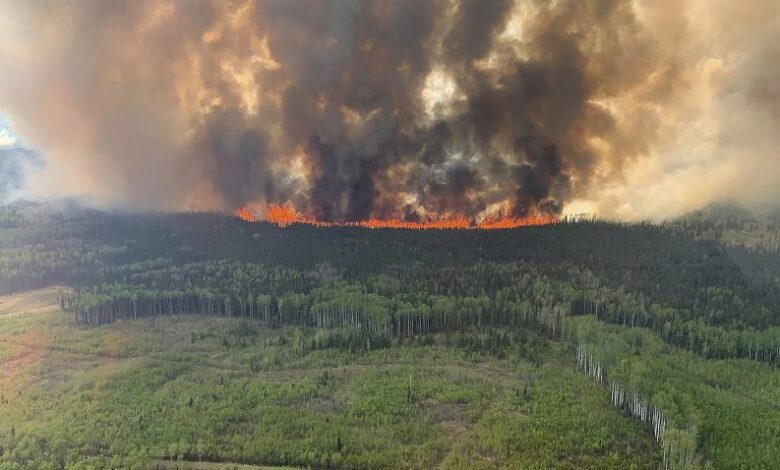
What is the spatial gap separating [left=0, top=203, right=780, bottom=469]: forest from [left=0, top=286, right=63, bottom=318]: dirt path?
5.60 feet

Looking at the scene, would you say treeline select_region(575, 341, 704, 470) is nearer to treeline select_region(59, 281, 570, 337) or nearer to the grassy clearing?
the grassy clearing

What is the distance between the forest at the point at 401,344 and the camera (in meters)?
47.3

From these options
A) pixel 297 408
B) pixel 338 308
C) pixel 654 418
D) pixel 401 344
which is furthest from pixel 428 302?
pixel 654 418

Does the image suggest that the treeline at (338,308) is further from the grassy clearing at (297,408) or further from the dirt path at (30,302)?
the grassy clearing at (297,408)

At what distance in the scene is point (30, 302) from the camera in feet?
284

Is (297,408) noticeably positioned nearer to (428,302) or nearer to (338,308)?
(338,308)

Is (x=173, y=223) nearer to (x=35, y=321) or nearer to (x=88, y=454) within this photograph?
(x=35, y=321)

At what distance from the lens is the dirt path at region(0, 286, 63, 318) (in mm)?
82000

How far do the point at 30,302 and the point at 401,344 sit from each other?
46.8 metres

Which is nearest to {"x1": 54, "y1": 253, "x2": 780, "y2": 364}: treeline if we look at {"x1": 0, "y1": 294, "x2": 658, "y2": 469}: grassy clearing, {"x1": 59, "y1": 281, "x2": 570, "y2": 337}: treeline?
{"x1": 59, "y1": 281, "x2": 570, "y2": 337}: treeline

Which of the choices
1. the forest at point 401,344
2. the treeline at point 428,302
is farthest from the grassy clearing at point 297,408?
the treeline at point 428,302

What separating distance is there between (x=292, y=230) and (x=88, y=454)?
181 ft

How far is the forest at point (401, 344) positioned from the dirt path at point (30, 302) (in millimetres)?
1706

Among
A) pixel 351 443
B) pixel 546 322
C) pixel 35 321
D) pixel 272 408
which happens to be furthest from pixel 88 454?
pixel 546 322
